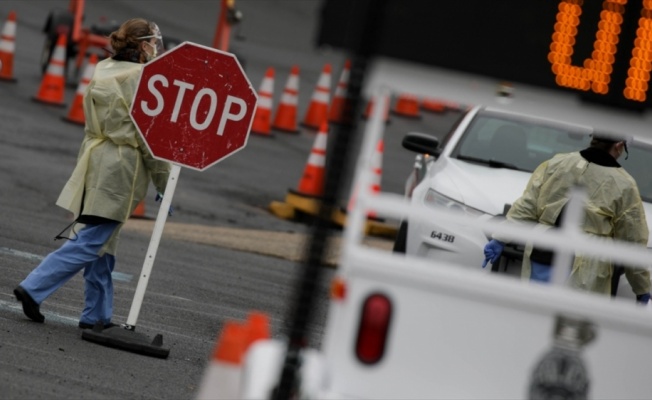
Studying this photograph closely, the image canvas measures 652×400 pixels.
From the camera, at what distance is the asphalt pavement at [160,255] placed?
8031 millimetres

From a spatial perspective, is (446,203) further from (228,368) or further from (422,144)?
(228,368)

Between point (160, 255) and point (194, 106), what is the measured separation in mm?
3955

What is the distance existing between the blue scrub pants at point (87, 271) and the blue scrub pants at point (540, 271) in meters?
2.48

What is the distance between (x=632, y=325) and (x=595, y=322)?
0.45 ft

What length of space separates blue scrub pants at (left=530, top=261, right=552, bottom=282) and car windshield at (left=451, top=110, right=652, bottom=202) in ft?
8.30

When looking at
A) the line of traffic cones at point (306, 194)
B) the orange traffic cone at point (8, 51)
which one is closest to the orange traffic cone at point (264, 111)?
the orange traffic cone at point (8, 51)

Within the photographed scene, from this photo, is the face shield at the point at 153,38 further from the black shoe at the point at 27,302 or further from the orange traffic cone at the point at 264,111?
the orange traffic cone at the point at 264,111

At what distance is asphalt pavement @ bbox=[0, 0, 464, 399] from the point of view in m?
8.03

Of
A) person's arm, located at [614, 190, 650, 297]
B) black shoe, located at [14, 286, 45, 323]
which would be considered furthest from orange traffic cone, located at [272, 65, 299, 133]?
person's arm, located at [614, 190, 650, 297]

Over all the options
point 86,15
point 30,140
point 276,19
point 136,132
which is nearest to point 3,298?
point 136,132

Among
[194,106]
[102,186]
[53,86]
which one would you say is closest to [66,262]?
[102,186]

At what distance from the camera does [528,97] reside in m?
5.05

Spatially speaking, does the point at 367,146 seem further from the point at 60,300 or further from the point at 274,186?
the point at 274,186

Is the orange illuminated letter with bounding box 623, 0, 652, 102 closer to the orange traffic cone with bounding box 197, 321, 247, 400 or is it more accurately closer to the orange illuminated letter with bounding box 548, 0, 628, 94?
the orange illuminated letter with bounding box 548, 0, 628, 94
